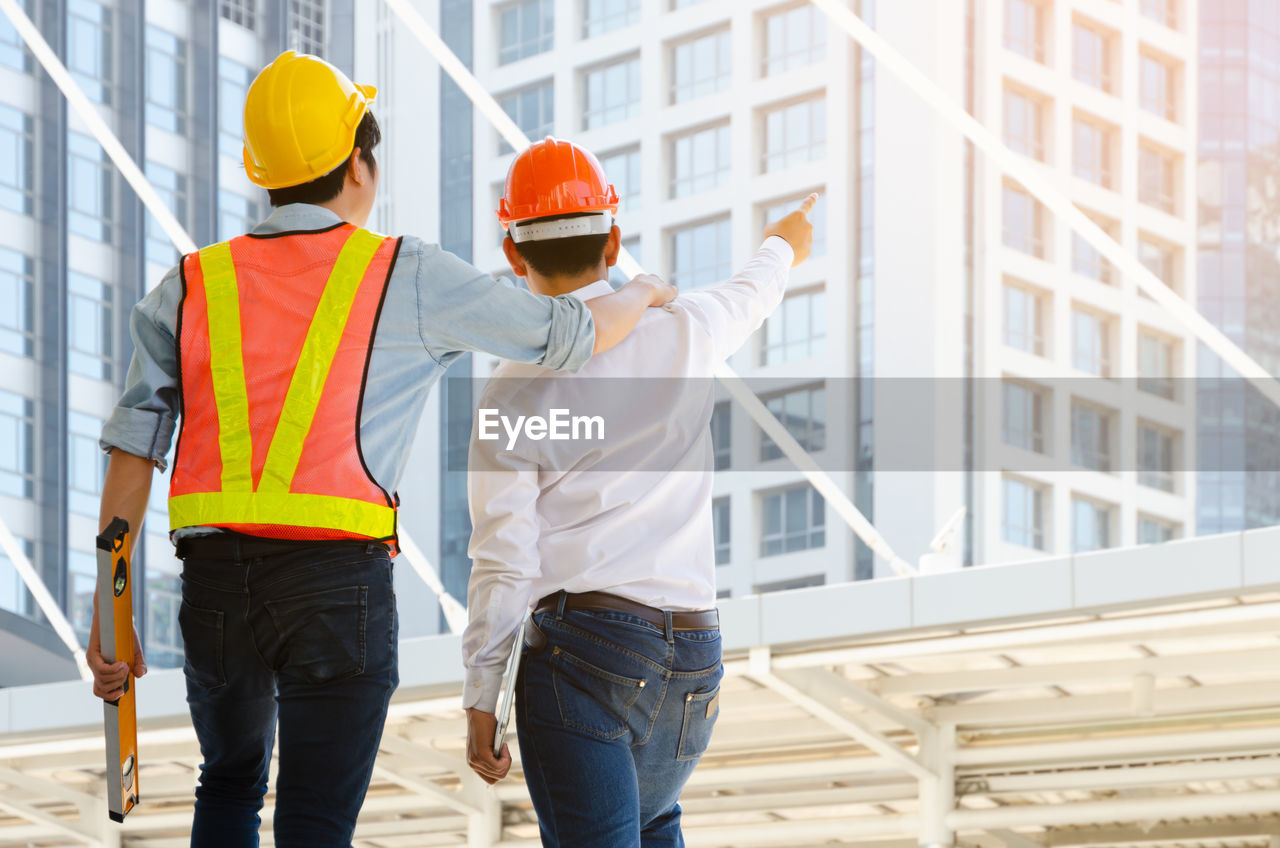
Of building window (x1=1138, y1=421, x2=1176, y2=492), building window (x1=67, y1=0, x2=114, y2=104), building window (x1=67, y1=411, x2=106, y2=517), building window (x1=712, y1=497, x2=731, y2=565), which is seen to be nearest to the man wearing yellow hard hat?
building window (x1=67, y1=411, x2=106, y2=517)

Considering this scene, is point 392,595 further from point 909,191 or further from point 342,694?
point 909,191

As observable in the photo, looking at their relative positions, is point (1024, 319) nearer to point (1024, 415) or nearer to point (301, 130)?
point (1024, 415)

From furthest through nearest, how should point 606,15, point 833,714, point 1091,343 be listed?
point 606,15 → point 1091,343 → point 833,714

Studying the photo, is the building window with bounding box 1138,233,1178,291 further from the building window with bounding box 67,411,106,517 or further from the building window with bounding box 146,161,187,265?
the building window with bounding box 67,411,106,517

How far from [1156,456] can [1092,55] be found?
39.8 ft

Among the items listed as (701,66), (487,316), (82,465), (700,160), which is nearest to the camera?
(487,316)

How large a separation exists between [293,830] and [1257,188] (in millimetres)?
68874

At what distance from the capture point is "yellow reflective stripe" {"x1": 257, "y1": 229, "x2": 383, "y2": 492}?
2.66 meters

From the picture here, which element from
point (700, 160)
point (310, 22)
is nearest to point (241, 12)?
point (310, 22)

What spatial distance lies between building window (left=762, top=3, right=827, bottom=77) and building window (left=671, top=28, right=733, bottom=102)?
46.6 inches

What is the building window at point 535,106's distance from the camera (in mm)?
61719

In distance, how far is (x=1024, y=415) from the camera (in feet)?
178

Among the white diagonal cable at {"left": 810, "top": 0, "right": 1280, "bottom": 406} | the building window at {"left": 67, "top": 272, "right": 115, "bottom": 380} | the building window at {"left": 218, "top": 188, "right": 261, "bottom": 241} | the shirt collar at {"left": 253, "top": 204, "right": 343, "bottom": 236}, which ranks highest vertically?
the building window at {"left": 218, "top": 188, "right": 261, "bottom": 241}

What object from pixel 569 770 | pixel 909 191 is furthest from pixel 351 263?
pixel 909 191
